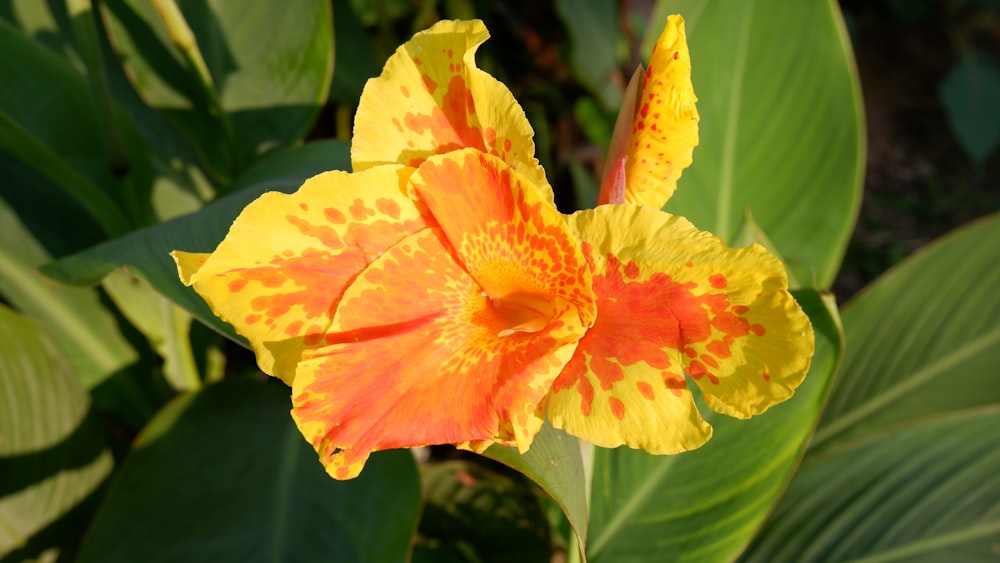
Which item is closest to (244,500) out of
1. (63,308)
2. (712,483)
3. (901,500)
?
(63,308)

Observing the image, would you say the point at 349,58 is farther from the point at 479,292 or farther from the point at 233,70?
the point at 479,292

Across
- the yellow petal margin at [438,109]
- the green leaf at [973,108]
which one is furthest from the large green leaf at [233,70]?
the green leaf at [973,108]

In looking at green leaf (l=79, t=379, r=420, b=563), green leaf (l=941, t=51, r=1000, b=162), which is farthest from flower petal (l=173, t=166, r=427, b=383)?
green leaf (l=941, t=51, r=1000, b=162)

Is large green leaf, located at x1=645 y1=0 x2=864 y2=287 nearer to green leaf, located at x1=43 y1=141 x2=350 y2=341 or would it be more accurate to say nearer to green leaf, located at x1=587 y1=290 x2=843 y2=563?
green leaf, located at x1=587 y1=290 x2=843 y2=563

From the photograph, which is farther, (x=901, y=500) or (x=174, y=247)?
(x=901, y=500)

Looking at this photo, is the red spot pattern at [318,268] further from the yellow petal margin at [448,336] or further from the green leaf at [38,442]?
the green leaf at [38,442]

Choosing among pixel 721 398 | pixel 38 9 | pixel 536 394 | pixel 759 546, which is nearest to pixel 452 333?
pixel 536 394

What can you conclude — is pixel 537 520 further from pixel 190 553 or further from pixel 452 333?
pixel 452 333
